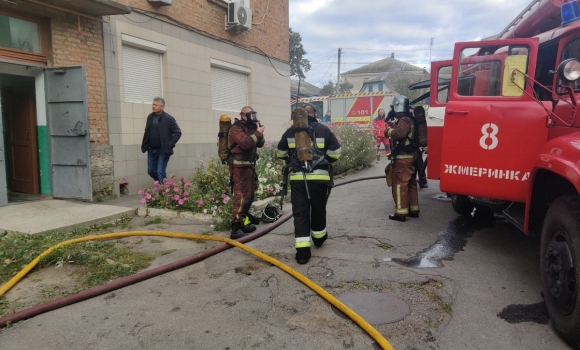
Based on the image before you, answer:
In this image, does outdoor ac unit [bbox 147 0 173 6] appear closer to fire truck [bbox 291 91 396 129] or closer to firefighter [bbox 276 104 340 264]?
firefighter [bbox 276 104 340 264]

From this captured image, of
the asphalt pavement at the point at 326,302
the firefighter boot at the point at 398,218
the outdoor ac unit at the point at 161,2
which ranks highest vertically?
the outdoor ac unit at the point at 161,2

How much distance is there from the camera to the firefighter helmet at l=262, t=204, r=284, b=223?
5.99 meters

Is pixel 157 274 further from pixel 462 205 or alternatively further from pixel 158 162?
pixel 462 205

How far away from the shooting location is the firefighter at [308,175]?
4.39 m

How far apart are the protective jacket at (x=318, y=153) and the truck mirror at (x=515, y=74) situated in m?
1.74

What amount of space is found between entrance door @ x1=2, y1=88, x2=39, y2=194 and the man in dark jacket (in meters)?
2.04

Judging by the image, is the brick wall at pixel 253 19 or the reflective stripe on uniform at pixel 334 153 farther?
the brick wall at pixel 253 19

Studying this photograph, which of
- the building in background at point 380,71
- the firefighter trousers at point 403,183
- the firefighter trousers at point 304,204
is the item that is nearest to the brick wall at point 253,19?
the firefighter trousers at point 304,204

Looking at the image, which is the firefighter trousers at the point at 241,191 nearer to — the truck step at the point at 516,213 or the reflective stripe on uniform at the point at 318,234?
the reflective stripe on uniform at the point at 318,234

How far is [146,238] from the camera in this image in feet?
17.9

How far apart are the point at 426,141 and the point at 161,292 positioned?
4.08m

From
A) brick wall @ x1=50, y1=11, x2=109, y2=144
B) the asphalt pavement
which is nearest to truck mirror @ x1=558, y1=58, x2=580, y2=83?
the asphalt pavement

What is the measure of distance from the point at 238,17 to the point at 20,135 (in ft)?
18.5

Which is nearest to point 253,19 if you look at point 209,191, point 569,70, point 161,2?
point 161,2
